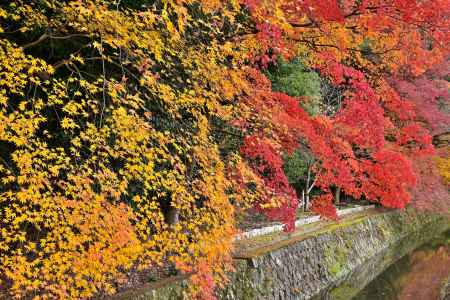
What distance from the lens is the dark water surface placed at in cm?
1747

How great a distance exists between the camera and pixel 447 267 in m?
22.5

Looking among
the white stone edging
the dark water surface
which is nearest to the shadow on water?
the dark water surface

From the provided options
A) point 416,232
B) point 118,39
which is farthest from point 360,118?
point 416,232

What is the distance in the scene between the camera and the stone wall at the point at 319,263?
42.4 feet

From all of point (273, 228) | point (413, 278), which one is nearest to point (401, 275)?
point (413, 278)

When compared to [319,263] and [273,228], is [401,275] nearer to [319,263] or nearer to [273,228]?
[319,263]

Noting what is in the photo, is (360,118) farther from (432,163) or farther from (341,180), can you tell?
(432,163)

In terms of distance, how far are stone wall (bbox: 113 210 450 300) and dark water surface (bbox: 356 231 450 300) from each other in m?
0.44

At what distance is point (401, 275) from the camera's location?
20.8 m

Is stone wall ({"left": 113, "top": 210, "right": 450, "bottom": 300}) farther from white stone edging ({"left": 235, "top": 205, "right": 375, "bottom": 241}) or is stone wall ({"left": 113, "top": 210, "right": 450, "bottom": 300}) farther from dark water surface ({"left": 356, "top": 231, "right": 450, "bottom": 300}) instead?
white stone edging ({"left": 235, "top": 205, "right": 375, "bottom": 241})

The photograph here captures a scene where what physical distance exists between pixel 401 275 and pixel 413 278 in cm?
58

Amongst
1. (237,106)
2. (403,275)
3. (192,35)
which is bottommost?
(403,275)

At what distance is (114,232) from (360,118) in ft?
33.8

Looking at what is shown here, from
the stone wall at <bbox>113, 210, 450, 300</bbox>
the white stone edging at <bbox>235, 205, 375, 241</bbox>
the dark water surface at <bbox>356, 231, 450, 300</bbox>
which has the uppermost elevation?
the white stone edging at <bbox>235, 205, 375, 241</bbox>
